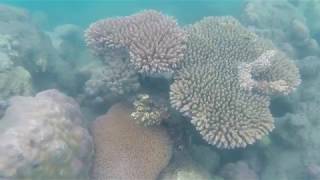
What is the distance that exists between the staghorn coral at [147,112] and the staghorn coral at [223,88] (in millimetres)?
333

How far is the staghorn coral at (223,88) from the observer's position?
19.2ft

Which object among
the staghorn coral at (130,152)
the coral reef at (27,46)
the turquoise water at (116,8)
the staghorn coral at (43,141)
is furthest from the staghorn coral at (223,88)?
the turquoise water at (116,8)

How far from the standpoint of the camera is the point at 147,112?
20.3ft

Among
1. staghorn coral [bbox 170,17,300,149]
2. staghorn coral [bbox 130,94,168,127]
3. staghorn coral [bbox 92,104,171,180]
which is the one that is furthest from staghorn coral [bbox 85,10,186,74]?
staghorn coral [bbox 92,104,171,180]

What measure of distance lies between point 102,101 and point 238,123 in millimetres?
2510

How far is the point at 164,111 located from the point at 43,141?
1.90 meters

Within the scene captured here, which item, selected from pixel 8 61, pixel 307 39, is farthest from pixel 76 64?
pixel 307 39

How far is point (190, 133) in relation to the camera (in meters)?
6.56

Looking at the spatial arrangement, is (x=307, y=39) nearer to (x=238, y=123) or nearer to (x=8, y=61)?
(x=238, y=123)

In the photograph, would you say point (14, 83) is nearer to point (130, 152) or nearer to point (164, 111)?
point (130, 152)

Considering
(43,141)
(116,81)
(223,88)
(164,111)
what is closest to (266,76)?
(223,88)

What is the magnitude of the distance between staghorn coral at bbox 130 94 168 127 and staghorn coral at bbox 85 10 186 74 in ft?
1.54

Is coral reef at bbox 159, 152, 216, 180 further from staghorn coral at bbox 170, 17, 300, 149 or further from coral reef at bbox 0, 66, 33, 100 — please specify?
coral reef at bbox 0, 66, 33, 100

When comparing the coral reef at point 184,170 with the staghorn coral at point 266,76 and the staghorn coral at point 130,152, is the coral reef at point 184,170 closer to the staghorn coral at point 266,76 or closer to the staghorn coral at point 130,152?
the staghorn coral at point 130,152
